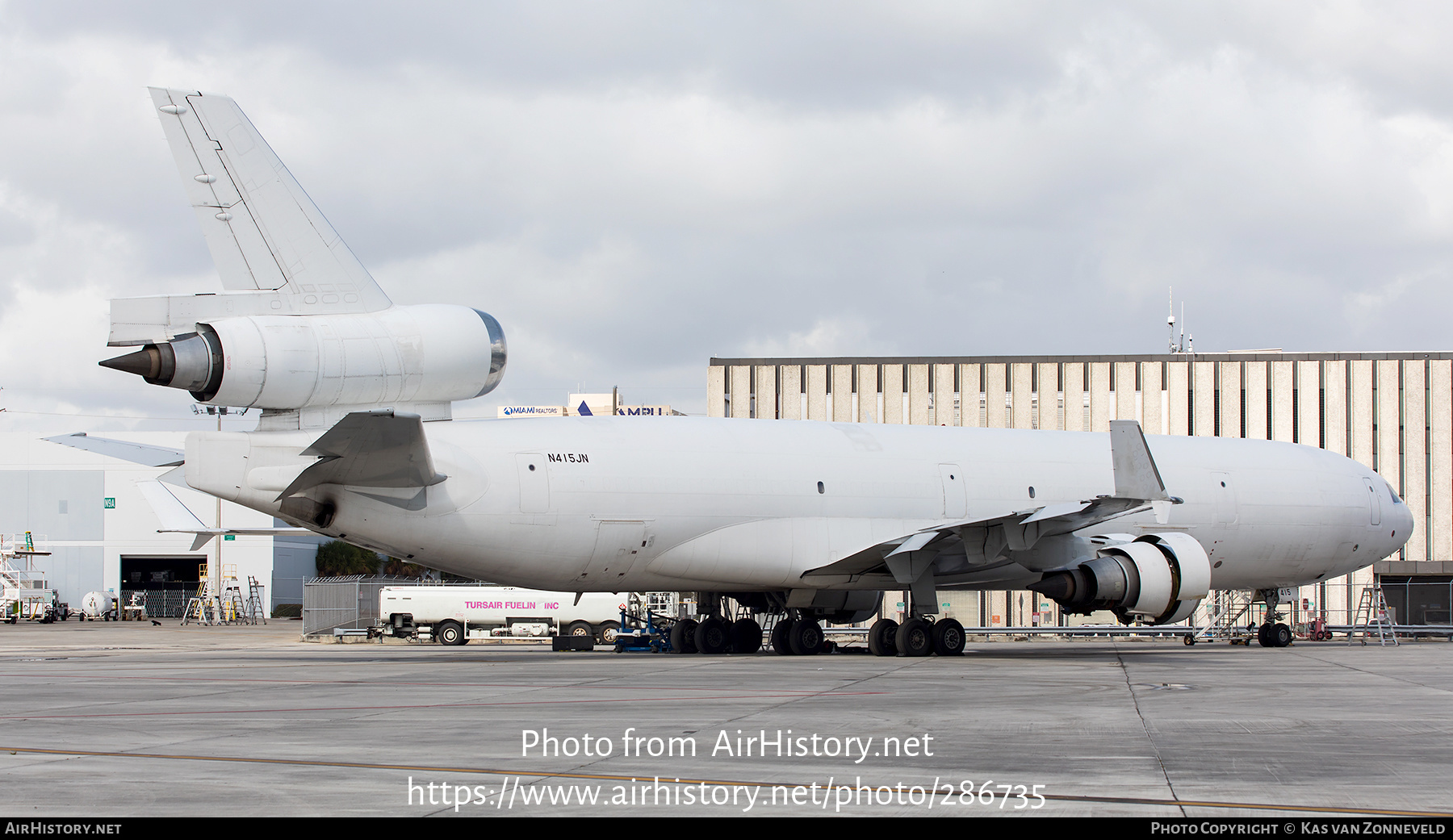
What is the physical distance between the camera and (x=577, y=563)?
22750 millimetres

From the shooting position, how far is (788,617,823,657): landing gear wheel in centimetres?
2748

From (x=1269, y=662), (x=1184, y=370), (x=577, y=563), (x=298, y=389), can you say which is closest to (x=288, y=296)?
(x=298, y=389)

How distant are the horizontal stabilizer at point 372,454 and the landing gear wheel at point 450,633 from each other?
70.1ft

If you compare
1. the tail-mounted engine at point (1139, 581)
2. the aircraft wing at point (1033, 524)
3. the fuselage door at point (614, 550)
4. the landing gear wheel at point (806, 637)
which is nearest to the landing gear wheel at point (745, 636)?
the landing gear wheel at point (806, 637)

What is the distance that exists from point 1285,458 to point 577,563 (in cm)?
1740

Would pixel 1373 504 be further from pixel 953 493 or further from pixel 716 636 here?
pixel 716 636

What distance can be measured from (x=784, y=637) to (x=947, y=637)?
444 centimetres

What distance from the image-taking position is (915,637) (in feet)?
80.0

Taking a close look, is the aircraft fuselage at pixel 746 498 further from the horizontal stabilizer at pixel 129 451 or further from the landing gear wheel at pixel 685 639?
the landing gear wheel at pixel 685 639

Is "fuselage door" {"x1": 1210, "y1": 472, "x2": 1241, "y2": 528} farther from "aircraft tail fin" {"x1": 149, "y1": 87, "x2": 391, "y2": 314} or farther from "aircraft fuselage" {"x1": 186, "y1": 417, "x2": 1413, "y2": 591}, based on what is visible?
"aircraft tail fin" {"x1": 149, "y1": 87, "x2": 391, "y2": 314}

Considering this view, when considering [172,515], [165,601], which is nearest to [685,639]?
[172,515]

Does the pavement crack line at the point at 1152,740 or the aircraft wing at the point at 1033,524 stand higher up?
the aircraft wing at the point at 1033,524

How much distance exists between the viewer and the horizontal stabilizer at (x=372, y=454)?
61.0 feet

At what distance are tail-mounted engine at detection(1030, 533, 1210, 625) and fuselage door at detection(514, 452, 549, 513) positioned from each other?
31.5 ft
